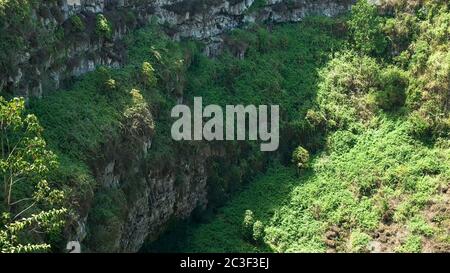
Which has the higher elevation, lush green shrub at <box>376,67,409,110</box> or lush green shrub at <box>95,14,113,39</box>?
lush green shrub at <box>95,14,113,39</box>

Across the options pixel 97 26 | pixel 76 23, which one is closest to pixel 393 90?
pixel 97 26

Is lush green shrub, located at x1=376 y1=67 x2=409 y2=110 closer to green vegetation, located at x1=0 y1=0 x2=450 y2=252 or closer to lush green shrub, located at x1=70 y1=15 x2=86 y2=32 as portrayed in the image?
green vegetation, located at x1=0 y1=0 x2=450 y2=252

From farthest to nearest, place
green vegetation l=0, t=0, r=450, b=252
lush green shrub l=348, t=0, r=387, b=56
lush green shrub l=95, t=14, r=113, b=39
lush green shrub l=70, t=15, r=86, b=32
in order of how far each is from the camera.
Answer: lush green shrub l=348, t=0, r=387, b=56
lush green shrub l=95, t=14, r=113, b=39
lush green shrub l=70, t=15, r=86, b=32
green vegetation l=0, t=0, r=450, b=252

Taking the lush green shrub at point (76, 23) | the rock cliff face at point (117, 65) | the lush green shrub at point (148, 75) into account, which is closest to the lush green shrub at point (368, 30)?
the rock cliff face at point (117, 65)

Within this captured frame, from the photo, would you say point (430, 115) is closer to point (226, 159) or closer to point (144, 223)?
point (226, 159)

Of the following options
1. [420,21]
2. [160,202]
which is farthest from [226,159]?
[420,21]

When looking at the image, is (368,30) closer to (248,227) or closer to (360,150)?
(360,150)

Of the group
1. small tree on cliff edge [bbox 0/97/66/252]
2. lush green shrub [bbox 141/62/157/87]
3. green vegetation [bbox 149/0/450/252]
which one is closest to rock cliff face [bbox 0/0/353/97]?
lush green shrub [bbox 141/62/157/87]
